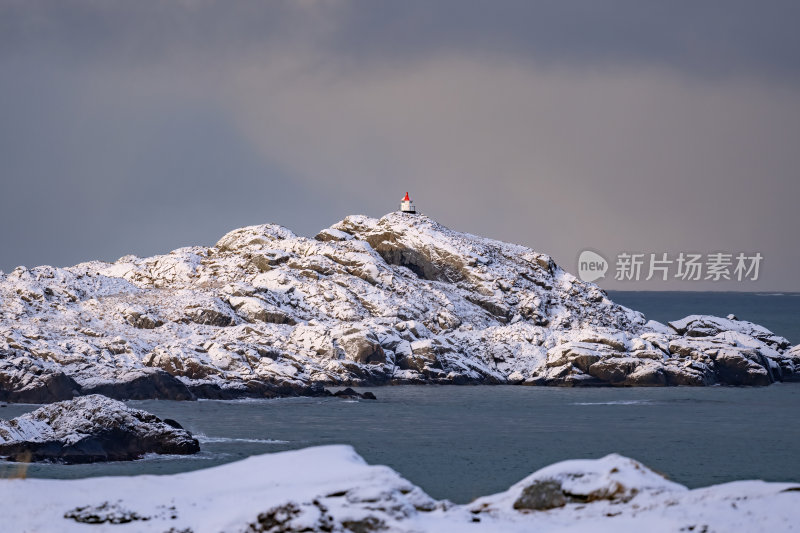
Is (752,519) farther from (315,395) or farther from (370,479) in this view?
(315,395)

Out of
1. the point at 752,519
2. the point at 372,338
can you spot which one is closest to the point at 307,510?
the point at 752,519

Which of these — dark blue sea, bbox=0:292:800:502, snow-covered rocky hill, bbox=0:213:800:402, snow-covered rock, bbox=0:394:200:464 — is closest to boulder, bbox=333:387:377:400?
dark blue sea, bbox=0:292:800:502

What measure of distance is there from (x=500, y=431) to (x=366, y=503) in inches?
1790

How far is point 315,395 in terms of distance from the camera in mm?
82312

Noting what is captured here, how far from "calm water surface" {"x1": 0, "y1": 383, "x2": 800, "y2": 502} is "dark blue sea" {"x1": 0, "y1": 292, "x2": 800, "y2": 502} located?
9 cm

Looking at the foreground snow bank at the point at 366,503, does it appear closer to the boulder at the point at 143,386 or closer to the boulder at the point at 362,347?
the boulder at the point at 143,386

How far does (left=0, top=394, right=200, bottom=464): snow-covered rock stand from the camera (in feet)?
146

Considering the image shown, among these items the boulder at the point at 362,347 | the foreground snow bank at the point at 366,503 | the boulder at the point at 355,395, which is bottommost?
the foreground snow bank at the point at 366,503

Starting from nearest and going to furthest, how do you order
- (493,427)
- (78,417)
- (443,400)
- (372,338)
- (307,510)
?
(307,510), (78,417), (493,427), (443,400), (372,338)

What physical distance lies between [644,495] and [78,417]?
33455mm

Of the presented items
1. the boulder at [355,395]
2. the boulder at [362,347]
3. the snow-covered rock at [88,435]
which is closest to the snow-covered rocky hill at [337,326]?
the boulder at [362,347]

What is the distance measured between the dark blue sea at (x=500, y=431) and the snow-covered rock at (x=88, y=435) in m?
1.34

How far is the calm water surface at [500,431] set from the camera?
45.8 m

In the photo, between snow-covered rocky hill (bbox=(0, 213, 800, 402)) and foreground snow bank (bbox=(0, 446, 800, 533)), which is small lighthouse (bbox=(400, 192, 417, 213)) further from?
foreground snow bank (bbox=(0, 446, 800, 533))
